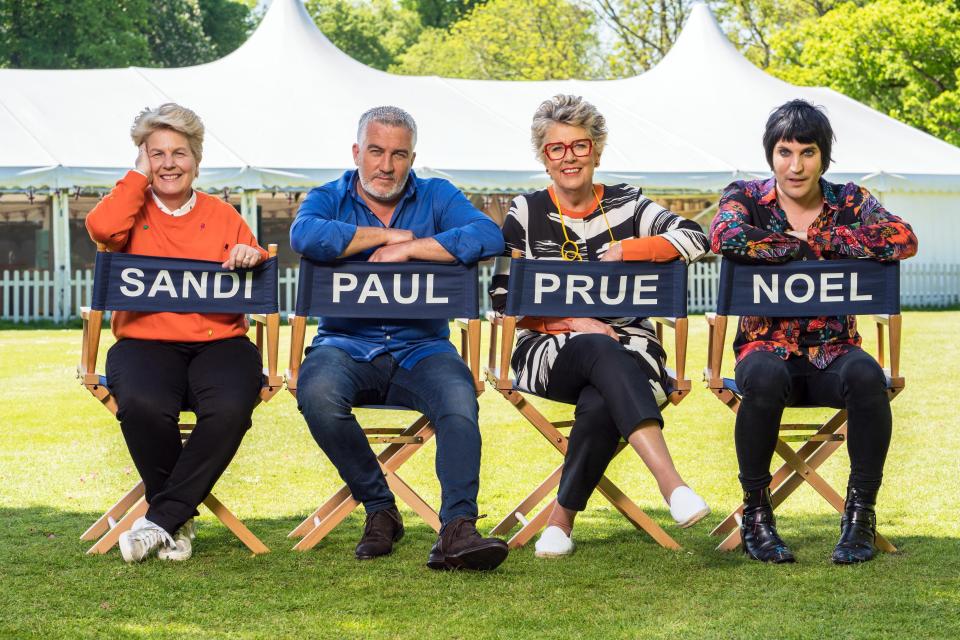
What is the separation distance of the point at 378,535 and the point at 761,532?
1.35 m

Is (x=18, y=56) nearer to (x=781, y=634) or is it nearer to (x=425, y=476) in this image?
(x=425, y=476)

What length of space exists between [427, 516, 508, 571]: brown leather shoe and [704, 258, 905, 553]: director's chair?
93 cm

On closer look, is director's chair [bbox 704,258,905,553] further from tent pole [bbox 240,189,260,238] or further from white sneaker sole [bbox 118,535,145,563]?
tent pole [bbox 240,189,260,238]

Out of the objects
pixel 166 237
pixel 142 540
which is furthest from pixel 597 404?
pixel 166 237

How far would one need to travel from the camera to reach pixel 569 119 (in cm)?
478

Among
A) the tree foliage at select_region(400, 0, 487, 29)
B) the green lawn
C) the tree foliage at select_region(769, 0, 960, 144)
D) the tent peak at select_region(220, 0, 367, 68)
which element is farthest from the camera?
the tree foliage at select_region(400, 0, 487, 29)

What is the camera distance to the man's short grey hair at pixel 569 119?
15.7 feet

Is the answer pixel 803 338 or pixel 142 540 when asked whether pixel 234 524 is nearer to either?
pixel 142 540

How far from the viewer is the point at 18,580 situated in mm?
4176

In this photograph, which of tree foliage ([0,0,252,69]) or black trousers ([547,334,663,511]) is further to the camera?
tree foliage ([0,0,252,69])

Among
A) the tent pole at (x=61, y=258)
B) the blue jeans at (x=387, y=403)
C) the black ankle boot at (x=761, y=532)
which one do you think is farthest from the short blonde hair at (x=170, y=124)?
the tent pole at (x=61, y=258)

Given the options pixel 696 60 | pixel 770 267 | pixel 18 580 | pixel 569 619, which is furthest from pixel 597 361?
pixel 696 60

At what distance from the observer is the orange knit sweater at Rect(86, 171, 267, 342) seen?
4629 millimetres

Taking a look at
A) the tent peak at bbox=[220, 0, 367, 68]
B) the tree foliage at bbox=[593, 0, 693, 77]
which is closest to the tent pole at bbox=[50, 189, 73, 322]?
the tent peak at bbox=[220, 0, 367, 68]
